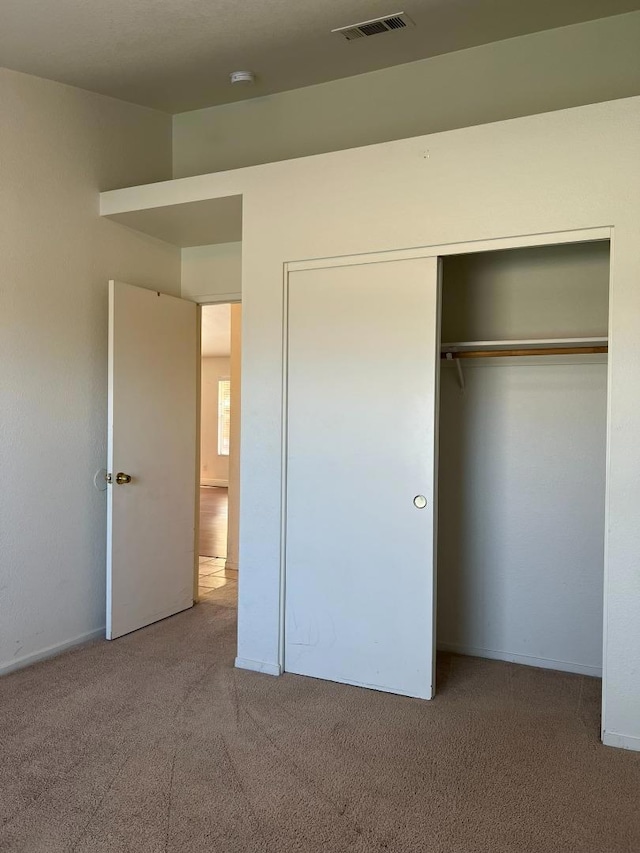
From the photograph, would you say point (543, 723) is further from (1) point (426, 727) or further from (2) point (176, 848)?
(2) point (176, 848)

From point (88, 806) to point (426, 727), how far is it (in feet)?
4.53

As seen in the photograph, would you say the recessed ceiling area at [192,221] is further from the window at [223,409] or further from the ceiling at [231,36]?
the window at [223,409]

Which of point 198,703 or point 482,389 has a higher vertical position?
point 482,389

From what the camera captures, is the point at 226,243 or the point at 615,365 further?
the point at 226,243

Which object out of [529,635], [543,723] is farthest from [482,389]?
[543,723]

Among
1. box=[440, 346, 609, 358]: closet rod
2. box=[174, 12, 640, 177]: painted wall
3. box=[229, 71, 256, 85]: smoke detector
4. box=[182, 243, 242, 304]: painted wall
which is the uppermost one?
box=[229, 71, 256, 85]: smoke detector

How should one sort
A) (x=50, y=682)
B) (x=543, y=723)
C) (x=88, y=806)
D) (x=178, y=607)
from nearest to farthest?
(x=88, y=806) < (x=543, y=723) < (x=50, y=682) < (x=178, y=607)

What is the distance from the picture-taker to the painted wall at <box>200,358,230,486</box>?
12.0m

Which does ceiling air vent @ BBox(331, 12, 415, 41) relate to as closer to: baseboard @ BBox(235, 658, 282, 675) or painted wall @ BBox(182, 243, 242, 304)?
painted wall @ BBox(182, 243, 242, 304)

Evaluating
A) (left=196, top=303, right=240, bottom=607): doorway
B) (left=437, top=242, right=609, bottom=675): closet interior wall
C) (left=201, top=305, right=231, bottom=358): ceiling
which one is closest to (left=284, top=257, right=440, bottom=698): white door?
(left=437, top=242, right=609, bottom=675): closet interior wall

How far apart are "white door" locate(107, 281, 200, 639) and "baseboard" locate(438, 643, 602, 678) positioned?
1.80m

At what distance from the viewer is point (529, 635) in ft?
11.6

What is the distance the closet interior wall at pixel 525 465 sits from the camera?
11.1 ft

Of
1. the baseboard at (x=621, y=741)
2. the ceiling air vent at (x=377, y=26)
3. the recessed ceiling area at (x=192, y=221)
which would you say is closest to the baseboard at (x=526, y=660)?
the baseboard at (x=621, y=741)
